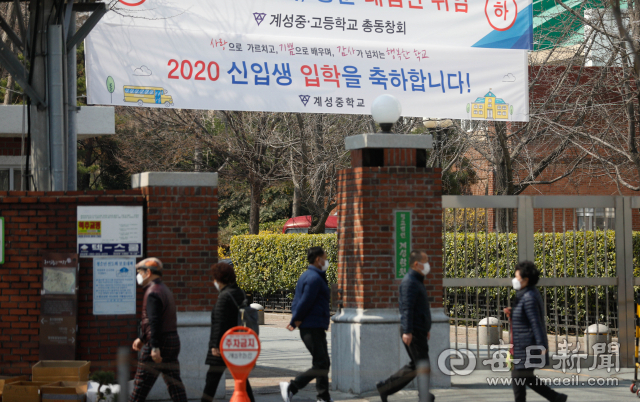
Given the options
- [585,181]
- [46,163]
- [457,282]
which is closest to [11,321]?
[46,163]

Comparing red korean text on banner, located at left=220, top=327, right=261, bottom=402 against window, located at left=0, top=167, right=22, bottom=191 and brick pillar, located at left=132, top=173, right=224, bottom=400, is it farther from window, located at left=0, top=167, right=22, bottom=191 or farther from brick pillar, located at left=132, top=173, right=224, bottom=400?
window, located at left=0, top=167, right=22, bottom=191

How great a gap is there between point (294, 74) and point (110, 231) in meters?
3.58

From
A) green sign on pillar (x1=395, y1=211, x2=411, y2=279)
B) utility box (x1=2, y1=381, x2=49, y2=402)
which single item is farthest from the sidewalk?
utility box (x1=2, y1=381, x2=49, y2=402)

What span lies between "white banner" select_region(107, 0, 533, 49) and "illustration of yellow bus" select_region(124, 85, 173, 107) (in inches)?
26.9

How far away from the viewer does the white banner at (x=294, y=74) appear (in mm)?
9625

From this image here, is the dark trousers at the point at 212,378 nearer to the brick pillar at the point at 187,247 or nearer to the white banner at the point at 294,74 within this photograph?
the brick pillar at the point at 187,247

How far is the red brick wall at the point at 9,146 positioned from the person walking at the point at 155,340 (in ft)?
26.9

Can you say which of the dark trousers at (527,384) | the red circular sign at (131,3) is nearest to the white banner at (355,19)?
the red circular sign at (131,3)

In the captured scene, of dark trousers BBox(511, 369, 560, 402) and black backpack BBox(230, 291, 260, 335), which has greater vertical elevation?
black backpack BBox(230, 291, 260, 335)

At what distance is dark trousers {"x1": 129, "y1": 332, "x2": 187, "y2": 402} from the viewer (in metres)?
6.86

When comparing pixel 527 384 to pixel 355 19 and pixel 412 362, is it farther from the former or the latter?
pixel 355 19

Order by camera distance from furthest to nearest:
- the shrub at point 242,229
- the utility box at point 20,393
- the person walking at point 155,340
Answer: the shrub at point 242,229 < the utility box at point 20,393 < the person walking at point 155,340

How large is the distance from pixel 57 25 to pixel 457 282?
20.8 feet

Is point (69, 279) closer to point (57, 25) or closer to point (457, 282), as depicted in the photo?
point (57, 25)
